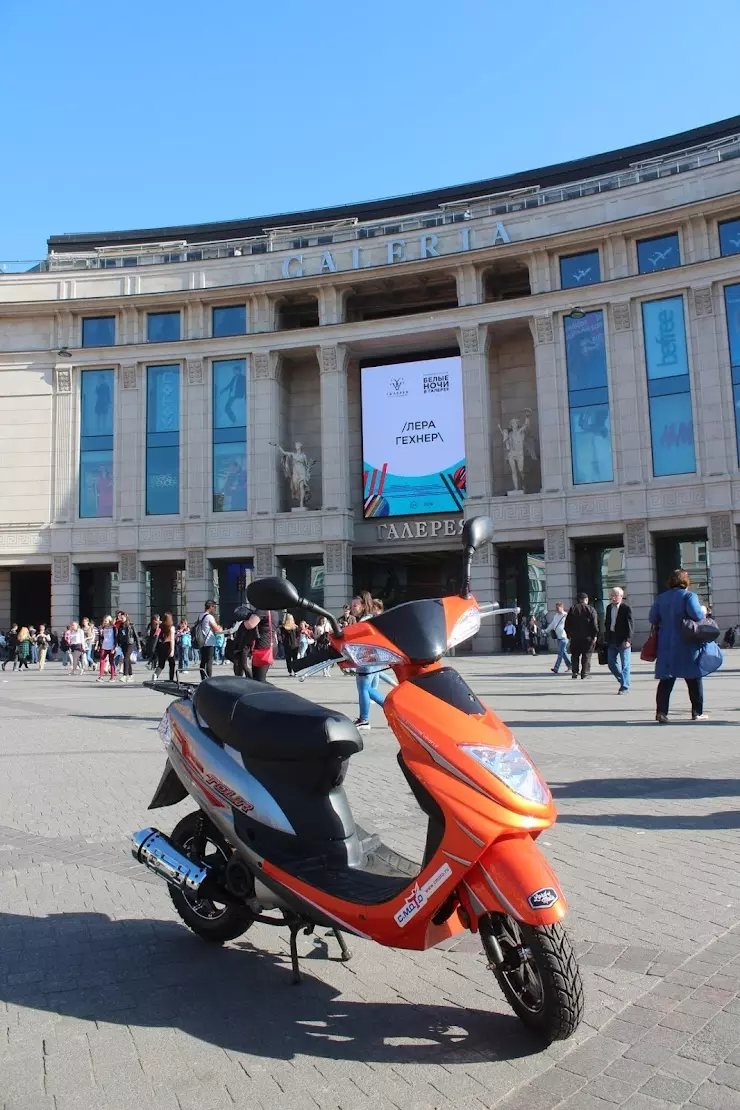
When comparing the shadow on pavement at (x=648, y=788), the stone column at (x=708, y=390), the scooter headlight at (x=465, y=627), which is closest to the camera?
the scooter headlight at (x=465, y=627)

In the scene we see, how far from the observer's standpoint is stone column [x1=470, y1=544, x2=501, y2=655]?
113 feet

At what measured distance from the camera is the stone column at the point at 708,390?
106 ft

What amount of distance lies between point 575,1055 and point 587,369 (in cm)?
3470

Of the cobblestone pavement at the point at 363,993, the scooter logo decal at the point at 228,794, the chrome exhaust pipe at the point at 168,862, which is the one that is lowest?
the cobblestone pavement at the point at 363,993

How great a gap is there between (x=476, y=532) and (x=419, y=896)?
147 centimetres

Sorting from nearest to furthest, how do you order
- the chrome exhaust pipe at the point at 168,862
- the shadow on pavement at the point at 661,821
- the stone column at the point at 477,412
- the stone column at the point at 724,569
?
the chrome exhaust pipe at the point at 168,862 → the shadow on pavement at the point at 661,821 → the stone column at the point at 724,569 → the stone column at the point at 477,412

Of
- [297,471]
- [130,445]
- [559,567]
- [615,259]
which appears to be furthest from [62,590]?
[615,259]

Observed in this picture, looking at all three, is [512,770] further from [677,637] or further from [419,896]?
[677,637]

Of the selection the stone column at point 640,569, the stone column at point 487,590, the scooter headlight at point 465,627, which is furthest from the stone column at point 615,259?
the scooter headlight at point 465,627

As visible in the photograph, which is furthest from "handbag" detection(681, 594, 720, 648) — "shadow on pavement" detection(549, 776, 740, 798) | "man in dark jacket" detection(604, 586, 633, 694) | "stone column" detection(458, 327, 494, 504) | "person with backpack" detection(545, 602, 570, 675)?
"stone column" detection(458, 327, 494, 504)

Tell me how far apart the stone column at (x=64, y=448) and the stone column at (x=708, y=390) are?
2695cm

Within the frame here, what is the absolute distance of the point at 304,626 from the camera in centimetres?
2642

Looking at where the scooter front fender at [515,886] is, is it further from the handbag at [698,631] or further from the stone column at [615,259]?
the stone column at [615,259]

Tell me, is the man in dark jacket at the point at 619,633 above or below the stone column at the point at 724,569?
below
